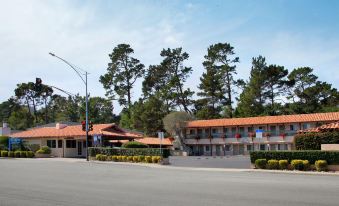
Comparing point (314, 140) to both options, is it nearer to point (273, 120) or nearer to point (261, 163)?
point (261, 163)

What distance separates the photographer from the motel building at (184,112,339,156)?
6172 centimetres

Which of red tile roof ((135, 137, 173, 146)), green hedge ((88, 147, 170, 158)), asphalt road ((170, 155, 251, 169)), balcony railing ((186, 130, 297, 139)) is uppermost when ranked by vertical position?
balcony railing ((186, 130, 297, 139))

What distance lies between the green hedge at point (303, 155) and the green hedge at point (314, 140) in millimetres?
5005

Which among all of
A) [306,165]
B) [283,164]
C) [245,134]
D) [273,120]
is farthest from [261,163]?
[245,134]

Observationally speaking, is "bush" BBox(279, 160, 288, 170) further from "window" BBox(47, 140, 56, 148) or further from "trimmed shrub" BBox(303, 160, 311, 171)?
"window" BBox(47, 140, 56, 148)

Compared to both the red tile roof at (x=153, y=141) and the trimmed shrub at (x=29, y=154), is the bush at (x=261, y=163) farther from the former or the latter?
the red tile roof at (x=153, y=141)

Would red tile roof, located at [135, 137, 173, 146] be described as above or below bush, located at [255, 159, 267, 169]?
above

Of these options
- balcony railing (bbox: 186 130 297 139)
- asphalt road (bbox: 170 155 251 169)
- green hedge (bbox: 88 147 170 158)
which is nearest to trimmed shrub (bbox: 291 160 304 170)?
asphalt road (bbox: 170 155 251 169)

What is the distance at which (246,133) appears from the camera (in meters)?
67.1

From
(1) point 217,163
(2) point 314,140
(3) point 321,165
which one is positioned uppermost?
(2) point 314,140

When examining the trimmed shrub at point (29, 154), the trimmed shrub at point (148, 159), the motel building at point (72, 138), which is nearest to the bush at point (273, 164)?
the trimmed shrub at point (148, 159)

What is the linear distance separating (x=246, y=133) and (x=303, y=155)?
3886 cm

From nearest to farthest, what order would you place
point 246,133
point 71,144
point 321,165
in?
point 321,165 < point 71,144 < point 246,133

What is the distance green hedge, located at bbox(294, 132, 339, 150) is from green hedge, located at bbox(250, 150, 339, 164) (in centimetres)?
500
